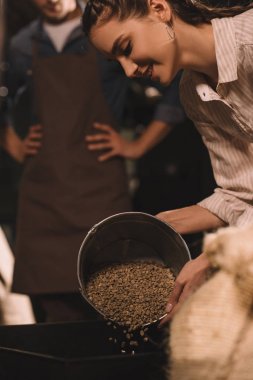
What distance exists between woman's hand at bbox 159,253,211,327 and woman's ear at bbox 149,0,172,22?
441mm

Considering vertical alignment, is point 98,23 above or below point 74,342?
above

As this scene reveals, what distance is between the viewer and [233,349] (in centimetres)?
75

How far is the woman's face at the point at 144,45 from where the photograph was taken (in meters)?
1.11

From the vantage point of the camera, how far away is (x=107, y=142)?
5.57 ft

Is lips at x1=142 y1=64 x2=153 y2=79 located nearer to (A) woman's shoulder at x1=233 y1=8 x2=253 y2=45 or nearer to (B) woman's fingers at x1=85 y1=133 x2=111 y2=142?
(A) woman's shoulder at x1=233 y1=8 x2=253 y2=45

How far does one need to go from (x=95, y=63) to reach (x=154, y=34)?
0.58 m

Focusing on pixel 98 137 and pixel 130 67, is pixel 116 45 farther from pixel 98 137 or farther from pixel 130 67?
pixel 98 137

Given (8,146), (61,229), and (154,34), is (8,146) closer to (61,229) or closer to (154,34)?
(61,229)

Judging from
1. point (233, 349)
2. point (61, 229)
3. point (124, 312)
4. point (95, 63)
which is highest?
point (233, 349)

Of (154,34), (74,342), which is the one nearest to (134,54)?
(154,34)

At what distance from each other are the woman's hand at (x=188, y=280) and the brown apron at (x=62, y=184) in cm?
64

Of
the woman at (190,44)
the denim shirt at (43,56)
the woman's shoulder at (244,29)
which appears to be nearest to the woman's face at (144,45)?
the woman at (190,44)

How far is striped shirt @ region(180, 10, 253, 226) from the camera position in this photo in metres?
1.10

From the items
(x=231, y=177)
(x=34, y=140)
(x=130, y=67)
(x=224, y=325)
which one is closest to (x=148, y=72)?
(x=130, y=67)
